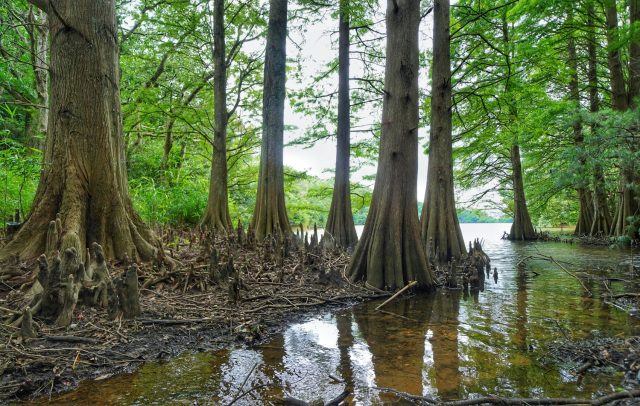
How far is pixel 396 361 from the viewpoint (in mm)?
2924

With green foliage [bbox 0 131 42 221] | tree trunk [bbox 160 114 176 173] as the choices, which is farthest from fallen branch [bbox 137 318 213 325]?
tree trunk [bbox 160 114 176 173]

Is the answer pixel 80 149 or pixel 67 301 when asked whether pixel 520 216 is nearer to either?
pixel 80 149

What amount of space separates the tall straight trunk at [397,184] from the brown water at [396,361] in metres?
0.84

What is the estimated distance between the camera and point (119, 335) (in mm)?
3012

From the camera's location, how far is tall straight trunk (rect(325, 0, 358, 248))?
1016 cm

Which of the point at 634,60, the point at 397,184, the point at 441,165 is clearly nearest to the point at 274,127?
the point at 441,165

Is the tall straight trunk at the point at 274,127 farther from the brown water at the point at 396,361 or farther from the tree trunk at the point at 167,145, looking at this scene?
the tree trunk at the point at 167,145

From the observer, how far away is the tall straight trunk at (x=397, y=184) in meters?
5.49

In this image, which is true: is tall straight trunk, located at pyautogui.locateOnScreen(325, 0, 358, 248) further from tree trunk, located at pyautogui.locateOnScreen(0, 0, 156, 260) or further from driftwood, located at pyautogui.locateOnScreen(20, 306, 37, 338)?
driftwood, located at pyautogui.locateOnScreen(20, 306, 37, 338)

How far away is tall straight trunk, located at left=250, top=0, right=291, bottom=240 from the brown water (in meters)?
4.70

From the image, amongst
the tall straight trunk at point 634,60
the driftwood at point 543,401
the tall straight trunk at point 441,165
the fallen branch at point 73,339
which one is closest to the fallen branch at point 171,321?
the fallen branch at point 73,339

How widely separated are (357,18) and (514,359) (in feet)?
29.1

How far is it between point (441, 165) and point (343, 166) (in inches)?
117

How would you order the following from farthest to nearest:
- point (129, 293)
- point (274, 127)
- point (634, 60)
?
point (634, 60) < point (274, 127) < point (129, 293)
